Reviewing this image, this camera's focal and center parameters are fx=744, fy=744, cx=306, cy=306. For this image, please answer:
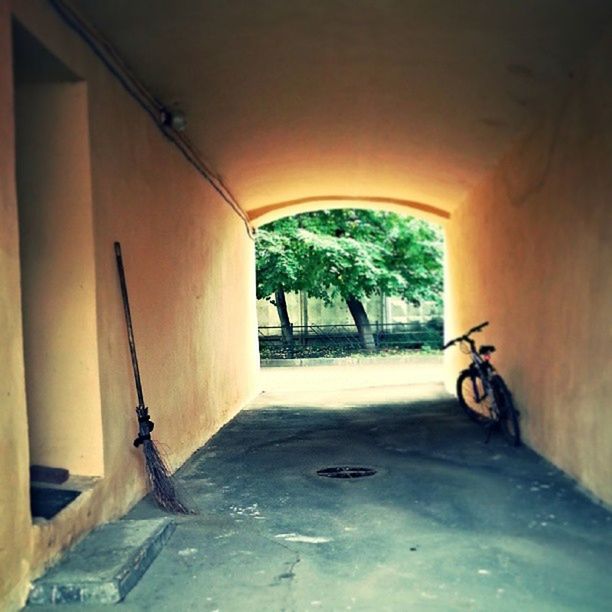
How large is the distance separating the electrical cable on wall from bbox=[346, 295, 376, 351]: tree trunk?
637 inches

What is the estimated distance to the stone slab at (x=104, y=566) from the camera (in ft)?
11.3

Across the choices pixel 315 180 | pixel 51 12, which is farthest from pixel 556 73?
pixel 315 180

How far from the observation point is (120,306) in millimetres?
5113

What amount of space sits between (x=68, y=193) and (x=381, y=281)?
1909 cm

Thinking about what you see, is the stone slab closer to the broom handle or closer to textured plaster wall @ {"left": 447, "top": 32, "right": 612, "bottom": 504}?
the broom handle

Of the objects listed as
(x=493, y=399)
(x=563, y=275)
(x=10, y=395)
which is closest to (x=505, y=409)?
(x=493, y=399)

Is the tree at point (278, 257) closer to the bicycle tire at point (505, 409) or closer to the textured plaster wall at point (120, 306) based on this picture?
the textured plaster wall at point (120, 306)

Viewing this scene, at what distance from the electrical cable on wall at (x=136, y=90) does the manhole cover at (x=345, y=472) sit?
331cm

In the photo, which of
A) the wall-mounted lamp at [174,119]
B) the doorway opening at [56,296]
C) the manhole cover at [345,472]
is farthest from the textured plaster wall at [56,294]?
the manhole cover at [345,472]

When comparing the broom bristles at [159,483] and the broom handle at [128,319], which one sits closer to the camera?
the broom handle at [128,319]

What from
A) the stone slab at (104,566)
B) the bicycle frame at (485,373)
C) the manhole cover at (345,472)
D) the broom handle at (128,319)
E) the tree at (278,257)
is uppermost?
the tree at (278,257)

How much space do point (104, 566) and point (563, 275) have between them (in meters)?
4.19

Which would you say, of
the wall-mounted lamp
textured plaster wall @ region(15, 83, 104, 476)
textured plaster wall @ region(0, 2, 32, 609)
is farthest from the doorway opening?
the wall-mounted lamp

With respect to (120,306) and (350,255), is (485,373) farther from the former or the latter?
(350,255)
